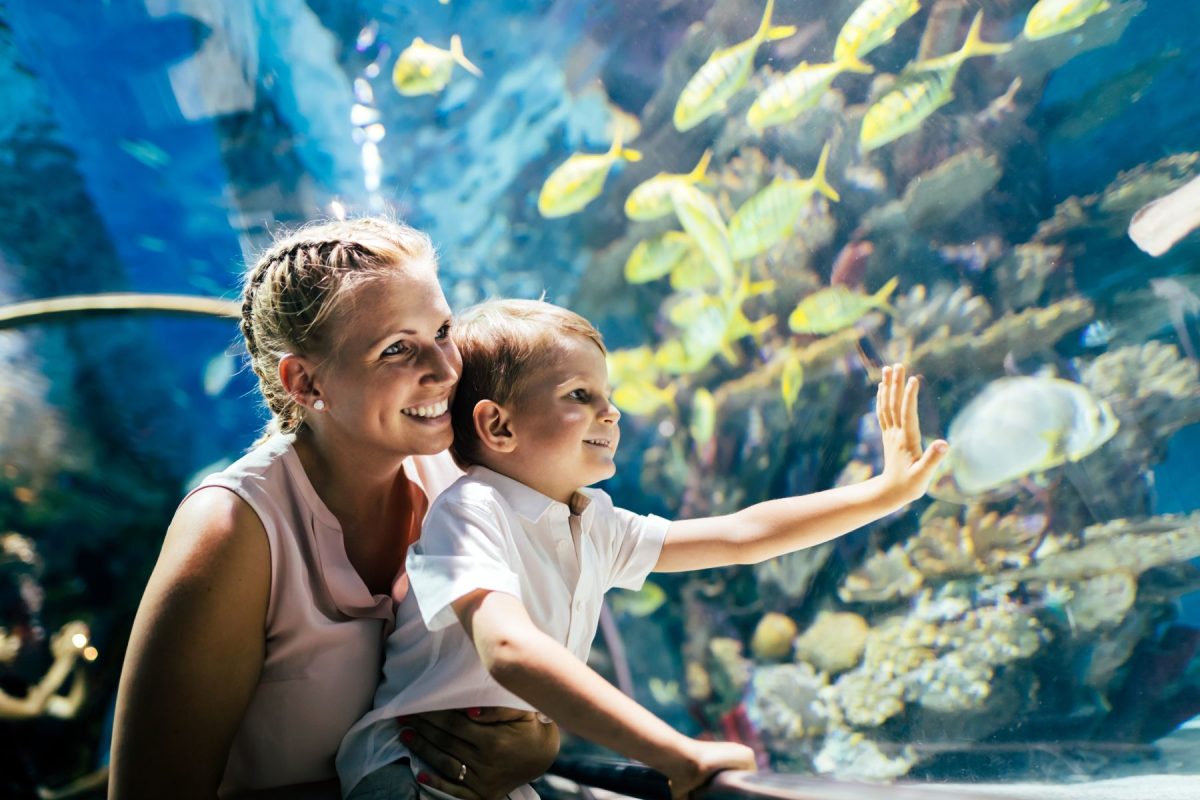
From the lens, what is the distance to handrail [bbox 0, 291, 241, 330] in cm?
311

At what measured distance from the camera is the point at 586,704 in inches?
35.4

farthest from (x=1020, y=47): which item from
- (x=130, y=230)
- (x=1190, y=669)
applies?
(x=130, y=230)

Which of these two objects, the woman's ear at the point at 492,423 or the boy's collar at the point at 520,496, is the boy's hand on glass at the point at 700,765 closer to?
the boy's collar at the point at 520,496

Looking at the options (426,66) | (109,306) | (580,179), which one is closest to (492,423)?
(580,179)

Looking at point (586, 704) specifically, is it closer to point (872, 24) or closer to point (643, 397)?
point (872, 24)

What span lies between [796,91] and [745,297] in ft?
2.81

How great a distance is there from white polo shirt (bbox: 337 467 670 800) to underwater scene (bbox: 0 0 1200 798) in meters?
1.70

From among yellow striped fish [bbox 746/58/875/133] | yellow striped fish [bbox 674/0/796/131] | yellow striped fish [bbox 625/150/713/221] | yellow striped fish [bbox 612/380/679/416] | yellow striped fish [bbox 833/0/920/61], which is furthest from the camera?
yellow striped fish [bbox 612/380/679/416]

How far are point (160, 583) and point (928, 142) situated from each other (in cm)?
265

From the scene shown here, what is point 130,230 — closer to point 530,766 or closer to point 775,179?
point 775,179

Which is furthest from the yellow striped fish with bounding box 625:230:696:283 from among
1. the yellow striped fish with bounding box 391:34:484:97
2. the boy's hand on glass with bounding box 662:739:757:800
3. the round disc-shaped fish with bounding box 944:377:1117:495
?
the boy's hand on glass with bounding box 662:739:757:800

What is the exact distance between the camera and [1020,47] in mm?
2572

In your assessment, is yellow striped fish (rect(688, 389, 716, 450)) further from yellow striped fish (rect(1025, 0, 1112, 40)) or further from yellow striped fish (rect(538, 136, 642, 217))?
yellow striped fish (rect(1025, 0, 1112, 40))

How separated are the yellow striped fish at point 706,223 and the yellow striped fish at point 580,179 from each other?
32 cm
